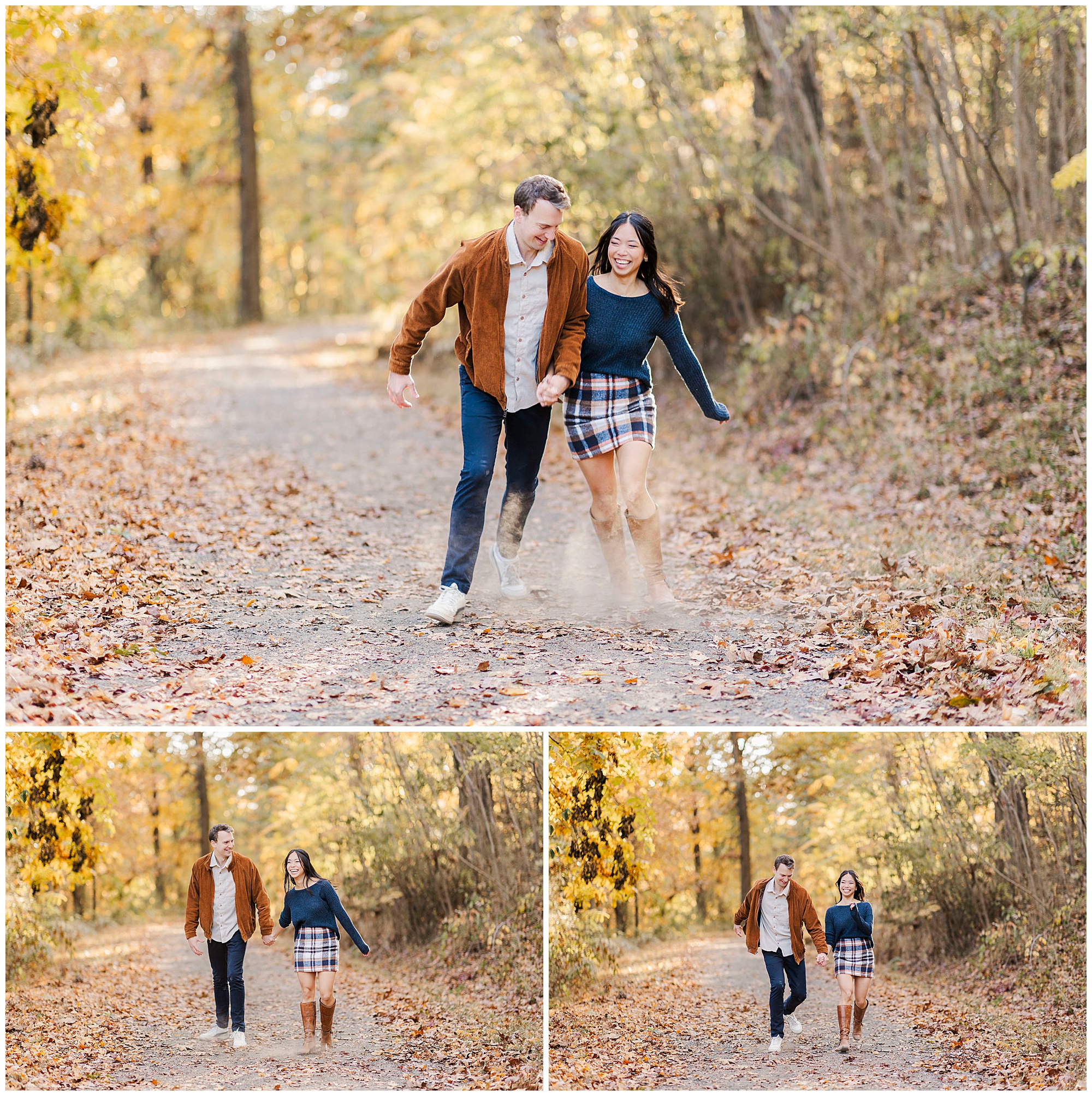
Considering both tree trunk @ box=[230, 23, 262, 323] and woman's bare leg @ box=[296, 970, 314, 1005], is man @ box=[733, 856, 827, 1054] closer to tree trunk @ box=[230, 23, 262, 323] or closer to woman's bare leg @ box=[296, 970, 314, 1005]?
woman's bare leg @ box=[296, 970, 314, 1005]

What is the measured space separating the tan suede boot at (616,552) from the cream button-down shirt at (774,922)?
6.34 feet

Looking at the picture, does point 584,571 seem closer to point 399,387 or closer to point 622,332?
point 622,332

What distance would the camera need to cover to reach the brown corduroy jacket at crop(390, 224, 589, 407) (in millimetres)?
5465

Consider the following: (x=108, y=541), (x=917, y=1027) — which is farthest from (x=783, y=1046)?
(x=108, y=541)

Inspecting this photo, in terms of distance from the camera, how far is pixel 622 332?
5.67m

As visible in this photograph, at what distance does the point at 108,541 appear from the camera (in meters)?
6.82

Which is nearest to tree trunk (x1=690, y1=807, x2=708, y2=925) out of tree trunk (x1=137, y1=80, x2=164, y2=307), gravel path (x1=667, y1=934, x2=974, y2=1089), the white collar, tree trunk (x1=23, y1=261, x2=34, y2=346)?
gravel path (x1=667, y1=934, x2=974, y2=1089)

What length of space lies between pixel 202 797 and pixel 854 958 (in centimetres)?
385

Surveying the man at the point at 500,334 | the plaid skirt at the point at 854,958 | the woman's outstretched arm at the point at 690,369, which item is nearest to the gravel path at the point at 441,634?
the man at the point at 500,334

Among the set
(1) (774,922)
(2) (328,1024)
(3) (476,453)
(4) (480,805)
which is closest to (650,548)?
(3) (476,453)

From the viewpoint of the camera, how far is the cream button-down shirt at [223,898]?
233 inches

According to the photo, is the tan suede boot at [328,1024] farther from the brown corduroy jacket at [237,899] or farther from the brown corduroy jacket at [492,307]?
the brown corduroy jacket at [492,307]

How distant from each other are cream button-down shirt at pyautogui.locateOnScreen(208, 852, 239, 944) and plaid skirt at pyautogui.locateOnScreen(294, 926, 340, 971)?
390 millimetres

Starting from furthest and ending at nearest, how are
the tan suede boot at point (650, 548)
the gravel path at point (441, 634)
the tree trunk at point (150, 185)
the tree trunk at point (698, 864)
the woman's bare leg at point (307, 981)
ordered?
the tree trunk at point (150, 185) → the tree trunk at point (698, 864) → the tan suede boot at point (650, 548) → the woman's bare leg at point (307, 981) → the gravel path at point (441, 634)
